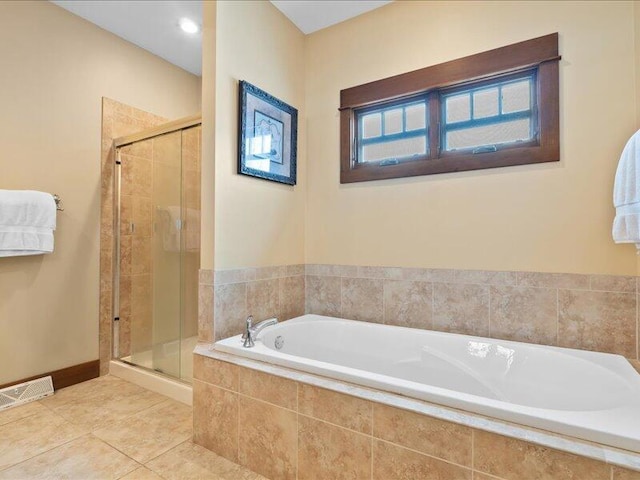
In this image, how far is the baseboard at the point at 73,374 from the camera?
230cm

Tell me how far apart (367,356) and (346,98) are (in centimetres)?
176

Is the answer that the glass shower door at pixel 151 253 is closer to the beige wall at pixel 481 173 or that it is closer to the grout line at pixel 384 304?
the beige wall at pixel 481 173

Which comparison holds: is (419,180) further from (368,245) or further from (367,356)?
(367,356)

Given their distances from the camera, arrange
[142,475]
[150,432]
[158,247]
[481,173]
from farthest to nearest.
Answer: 1. [158,247]
2. [481,173]
3. [150,432]
4. [142,475]

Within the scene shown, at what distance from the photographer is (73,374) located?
240cm

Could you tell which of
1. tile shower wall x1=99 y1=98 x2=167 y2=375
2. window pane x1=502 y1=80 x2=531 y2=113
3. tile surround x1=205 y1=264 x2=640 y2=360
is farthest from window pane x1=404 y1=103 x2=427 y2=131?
tile shower wall x1=99 y1=98 x2=167 y2=375

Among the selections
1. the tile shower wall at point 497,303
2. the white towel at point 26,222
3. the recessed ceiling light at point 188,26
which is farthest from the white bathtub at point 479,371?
the recessed ceiling light at point 188,26

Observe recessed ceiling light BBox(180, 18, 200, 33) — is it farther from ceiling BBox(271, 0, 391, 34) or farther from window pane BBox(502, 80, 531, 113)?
window pane BBox(502, 80, 531, 113)

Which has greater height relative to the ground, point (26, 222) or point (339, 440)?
point (26, 222)

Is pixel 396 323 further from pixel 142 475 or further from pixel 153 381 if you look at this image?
pixel 153 381

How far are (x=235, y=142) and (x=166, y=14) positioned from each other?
132 centimetres

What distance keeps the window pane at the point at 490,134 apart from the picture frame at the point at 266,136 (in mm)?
1055

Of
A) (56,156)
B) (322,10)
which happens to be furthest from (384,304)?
(56,156)

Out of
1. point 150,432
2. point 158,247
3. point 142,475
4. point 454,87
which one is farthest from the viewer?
point 158,247
